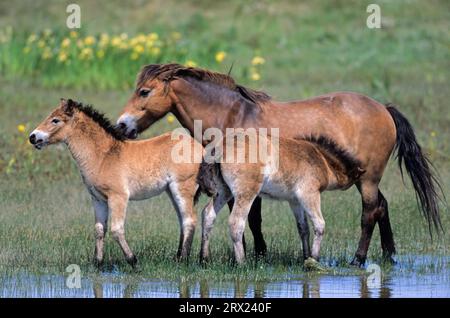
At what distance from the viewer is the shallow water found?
10.0 meters

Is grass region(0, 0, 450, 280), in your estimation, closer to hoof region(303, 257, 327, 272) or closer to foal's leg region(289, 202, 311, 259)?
hoof region(303, 257, 327, 272)

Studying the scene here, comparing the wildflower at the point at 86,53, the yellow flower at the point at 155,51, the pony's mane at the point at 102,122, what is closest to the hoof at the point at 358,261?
the pony's mane at the point at 102,122

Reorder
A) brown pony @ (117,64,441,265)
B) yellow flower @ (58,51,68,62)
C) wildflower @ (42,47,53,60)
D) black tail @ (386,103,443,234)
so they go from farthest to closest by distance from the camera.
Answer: wildflower @ (42,47,53,60) → yellow flower @ (58,51,68,62) → black tail @ (386,103,443,234) → brown pony @ (117,64,441,265)

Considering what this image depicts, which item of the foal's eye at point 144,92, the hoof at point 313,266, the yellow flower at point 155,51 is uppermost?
the yellow flower at point 155,51

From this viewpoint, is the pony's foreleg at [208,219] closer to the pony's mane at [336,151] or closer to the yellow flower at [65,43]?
the pony's mane at [336,151]

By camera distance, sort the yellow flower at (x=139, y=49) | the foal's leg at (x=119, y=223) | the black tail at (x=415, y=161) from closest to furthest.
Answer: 1. the foal's leg at (x=119, y=223)
2. the black tail at (x=415, y=161)
3. the yellow flower at (x=139, y=49)

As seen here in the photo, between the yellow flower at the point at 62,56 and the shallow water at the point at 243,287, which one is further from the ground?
the yellow flower at the point at 62,56

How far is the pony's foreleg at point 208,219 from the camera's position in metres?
11.0

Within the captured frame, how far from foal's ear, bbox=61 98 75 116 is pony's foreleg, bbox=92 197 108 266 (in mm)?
899

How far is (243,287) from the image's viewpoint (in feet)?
→ 33.8

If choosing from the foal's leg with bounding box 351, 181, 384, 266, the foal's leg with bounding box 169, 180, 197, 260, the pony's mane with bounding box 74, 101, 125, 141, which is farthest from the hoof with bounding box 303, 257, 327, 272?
the pony's mane with bounding box 74, 101, 125, 141

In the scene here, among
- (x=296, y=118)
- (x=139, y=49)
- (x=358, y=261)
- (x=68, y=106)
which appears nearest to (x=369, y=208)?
(x=358, y=261)

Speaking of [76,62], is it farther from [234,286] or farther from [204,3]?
[234,286]

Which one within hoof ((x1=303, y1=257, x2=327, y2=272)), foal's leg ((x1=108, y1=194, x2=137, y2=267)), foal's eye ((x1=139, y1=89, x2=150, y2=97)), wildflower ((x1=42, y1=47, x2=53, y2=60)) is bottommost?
hoof ((x1=303, y1=257, x2=327, y2=272))
